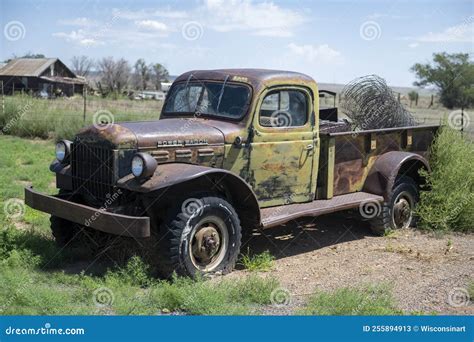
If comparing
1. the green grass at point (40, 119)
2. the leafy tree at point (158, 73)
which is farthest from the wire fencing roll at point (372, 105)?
the leafy tree at point (158, 73)

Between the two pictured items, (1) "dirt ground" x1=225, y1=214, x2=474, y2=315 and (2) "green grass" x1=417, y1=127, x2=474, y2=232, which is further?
(2) "green grass" x1=417, y1=127, x2=474, y2=232

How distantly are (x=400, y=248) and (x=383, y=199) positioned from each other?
2.42ft

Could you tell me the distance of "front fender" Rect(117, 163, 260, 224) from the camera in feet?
17.7

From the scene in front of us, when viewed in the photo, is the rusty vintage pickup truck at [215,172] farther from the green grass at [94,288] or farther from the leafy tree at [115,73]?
the leafy tree at [115,73]

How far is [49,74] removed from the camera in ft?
138

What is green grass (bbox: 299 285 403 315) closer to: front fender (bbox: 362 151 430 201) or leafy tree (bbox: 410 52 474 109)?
front fender (bbox: 362 151 430 201)

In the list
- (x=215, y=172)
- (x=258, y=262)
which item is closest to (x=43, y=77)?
(x=258, y=262)

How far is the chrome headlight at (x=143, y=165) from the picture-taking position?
→ 5421 millimetres

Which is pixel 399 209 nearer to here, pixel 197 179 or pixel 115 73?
pixel 197 179

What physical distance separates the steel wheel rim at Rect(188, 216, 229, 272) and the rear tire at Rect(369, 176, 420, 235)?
→ 101 inches

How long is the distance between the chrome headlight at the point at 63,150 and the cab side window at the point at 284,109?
2030 millimetres

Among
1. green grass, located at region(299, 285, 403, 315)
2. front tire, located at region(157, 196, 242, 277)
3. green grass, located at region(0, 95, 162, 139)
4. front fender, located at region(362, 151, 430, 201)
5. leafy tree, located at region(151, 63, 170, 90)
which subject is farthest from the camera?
leafy tree, located at region(151, 63, 170, 90)

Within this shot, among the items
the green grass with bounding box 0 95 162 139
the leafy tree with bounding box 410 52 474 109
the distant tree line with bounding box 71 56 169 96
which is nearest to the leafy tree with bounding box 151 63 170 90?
the distant tree line with bounding box 71 56 169 96

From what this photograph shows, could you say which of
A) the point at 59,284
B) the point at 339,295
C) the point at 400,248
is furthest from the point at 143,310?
the point at 400,248
